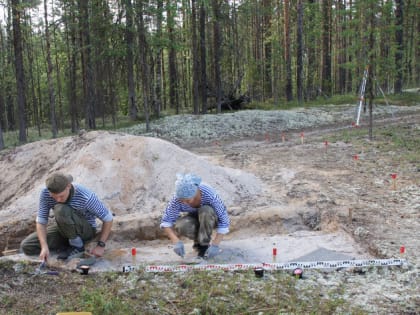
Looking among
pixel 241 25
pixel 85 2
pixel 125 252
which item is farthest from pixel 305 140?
pixel 241 25

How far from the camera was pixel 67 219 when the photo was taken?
451 cm

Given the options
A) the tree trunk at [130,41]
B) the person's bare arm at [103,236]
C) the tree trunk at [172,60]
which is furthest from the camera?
the tree trunk at [172,60]

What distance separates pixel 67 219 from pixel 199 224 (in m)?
1.34

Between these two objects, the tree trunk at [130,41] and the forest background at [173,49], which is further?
the tree trunk at [130,41]

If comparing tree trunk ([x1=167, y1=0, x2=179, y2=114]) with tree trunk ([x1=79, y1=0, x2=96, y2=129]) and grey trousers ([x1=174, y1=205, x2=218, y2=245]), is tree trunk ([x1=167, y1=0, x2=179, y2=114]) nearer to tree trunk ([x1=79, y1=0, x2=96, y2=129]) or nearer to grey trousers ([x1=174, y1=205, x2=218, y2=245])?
tree trunk ([x1=79, y1=0, x2=96, y2=129])

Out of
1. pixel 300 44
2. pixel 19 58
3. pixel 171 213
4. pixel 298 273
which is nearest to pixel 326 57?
pixel 300 44

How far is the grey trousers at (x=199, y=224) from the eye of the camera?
14.7ft

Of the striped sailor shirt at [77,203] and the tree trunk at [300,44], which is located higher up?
the tree trunk at [300,44]

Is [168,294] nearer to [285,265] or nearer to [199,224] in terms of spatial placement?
[199,224]

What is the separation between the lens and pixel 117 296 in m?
3.68

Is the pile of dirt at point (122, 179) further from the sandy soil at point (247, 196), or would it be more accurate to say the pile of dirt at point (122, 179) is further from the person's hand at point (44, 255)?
the person's hand at point (44, 255)

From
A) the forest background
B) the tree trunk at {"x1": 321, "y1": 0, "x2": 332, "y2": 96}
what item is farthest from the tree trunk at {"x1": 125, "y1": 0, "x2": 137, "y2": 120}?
the tree trunk at {"x1": 321, "y1": 0, "x2": 332, "y2": 96}

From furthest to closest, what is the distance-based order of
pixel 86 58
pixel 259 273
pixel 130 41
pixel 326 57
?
pixel 326 57, pixel 86 58, pixel 130 41, pixel 259 273

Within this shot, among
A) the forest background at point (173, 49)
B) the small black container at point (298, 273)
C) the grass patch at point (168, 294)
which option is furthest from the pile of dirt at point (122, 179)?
the forest background at point (173, 49)
